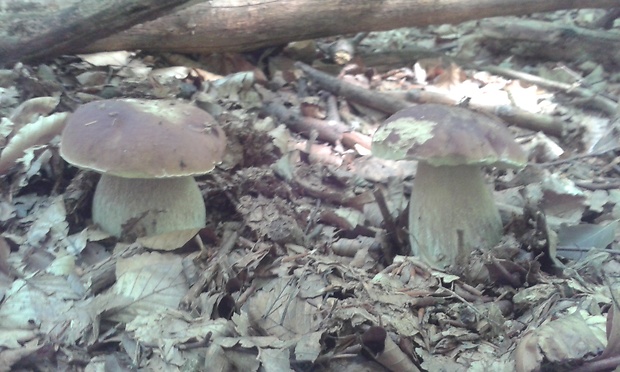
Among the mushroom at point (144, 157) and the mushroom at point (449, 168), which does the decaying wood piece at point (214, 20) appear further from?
the mushroom at point (449, 168)

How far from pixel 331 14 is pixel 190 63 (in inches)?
45.8

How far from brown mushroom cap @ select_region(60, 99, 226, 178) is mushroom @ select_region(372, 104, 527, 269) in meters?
0.69

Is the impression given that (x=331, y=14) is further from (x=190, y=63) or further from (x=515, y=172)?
(x=515, y=172)

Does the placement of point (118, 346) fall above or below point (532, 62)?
above

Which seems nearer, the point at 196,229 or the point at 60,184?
the point at 196,229

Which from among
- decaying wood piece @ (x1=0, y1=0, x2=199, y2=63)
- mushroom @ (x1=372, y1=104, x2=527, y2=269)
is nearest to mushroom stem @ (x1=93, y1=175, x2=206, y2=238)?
mushroom @ (x1=372, y1=104, x2=527, y2=269)

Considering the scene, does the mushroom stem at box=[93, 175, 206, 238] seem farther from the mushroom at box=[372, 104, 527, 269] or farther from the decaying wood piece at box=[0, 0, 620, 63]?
the decaying wood piece at box=[0, 0, 620, 63]

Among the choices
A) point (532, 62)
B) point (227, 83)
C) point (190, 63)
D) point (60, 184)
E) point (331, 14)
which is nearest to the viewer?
point (60, 184)

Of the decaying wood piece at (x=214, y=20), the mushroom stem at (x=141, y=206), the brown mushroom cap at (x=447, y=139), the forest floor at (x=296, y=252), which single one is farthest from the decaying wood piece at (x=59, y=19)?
the brown mushroom cap at (x=447, y=139)

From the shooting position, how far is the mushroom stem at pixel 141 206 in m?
2.16

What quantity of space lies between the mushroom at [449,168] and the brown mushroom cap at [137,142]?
690 millimetres

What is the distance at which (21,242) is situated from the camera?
2.06 m

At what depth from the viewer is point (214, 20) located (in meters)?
3.91

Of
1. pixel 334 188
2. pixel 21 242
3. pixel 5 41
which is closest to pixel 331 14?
pixel 334 188
